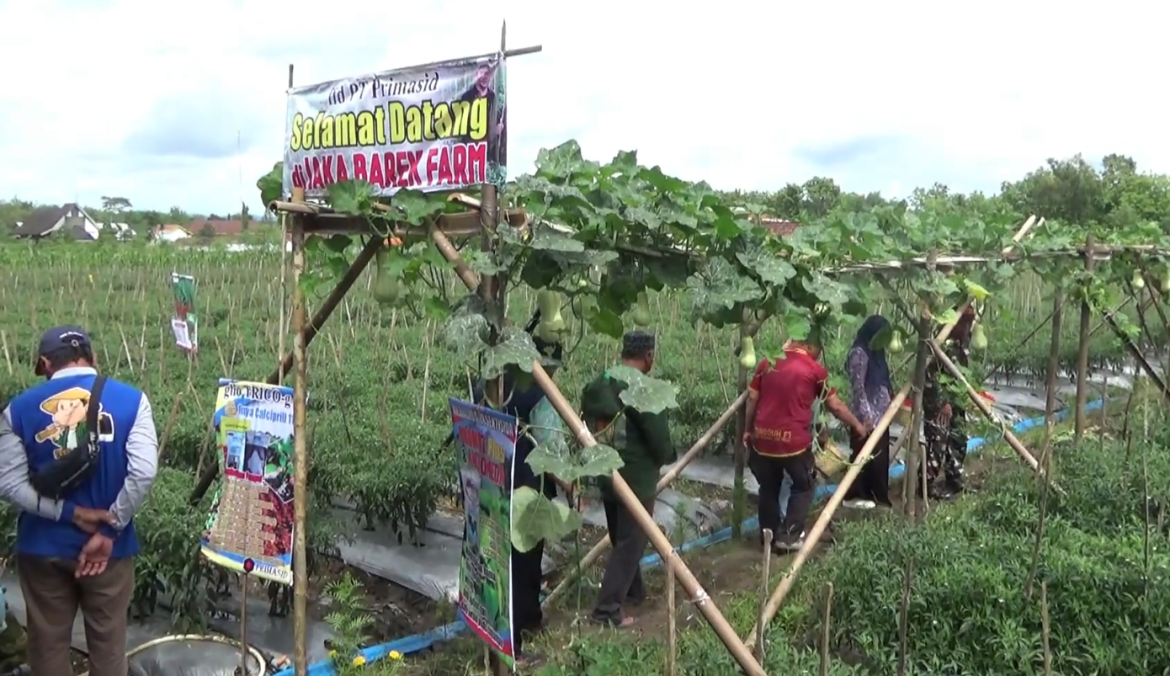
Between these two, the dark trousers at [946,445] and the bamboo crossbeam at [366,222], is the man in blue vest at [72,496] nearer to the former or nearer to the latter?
the bamboo crossbeam at [366,222]

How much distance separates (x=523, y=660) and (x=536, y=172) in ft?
7.65

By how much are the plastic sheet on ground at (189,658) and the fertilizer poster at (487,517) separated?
1359 millimetres

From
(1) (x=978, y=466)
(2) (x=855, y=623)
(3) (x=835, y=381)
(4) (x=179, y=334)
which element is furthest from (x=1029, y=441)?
(4) (x=179, y=334)

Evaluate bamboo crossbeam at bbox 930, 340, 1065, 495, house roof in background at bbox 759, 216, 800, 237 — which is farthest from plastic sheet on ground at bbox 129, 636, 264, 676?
bamboo crossbeam at bbox 930, 340, 1065, 495

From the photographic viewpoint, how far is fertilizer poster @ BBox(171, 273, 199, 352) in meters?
5.78

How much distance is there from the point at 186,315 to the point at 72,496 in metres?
2.56

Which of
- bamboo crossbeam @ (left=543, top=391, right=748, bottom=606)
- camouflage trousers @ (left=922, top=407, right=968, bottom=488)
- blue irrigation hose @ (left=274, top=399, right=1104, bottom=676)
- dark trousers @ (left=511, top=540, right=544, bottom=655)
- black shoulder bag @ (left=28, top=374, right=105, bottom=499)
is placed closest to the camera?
black shoulder bag @ (left=28, top=374, right=105, bottom=499)

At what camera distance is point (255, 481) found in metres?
3.76

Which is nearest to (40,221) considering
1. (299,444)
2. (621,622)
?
(621,622)

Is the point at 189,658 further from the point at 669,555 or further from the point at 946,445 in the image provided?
the point at 946,445

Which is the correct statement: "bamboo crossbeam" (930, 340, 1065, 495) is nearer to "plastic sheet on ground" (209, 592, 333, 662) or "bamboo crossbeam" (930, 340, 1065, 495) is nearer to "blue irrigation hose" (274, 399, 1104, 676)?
"blue irrigation hose" (274, 399, 1104, 676)

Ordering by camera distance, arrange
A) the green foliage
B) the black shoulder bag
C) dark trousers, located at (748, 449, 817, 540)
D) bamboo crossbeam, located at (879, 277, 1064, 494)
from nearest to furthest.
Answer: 1. the black shoulder bag
2. the green foliage
3. bamboo crossbeam, located at (879, 277, 1064, 494)
4. dark trousers, located at (748, 449, 817, 540)

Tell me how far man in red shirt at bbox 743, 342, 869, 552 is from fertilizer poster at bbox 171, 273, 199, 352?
3.56m

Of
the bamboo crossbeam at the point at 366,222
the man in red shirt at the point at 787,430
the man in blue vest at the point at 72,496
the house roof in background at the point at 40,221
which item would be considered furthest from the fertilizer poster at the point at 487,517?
the house roof in background at the point at 40,221
